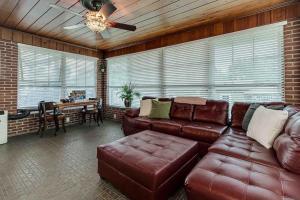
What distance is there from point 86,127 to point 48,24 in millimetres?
2783

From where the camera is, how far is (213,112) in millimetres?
3260

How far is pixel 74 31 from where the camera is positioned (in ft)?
13.2

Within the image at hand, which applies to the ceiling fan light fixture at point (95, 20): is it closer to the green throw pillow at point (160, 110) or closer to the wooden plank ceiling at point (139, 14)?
the wooden plank ceiling at point (139, 14)

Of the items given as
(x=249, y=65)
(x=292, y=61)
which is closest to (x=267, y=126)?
(x=292, y=61)

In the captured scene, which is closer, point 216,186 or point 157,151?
point 216,186

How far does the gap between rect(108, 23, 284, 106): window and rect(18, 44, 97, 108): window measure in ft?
5.90

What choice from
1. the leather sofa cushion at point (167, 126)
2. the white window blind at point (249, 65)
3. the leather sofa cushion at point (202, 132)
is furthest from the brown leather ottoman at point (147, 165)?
the white window blind at point (249, 65)

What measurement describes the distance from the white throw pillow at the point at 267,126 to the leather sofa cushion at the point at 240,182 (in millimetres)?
560

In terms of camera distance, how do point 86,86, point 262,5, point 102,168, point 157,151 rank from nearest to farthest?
point 157,151, point 102,168, point 262,5, point 86,86

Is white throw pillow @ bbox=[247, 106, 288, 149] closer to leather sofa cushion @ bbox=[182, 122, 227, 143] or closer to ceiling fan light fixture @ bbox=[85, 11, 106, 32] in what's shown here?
leather sofa cushion @ bbox=[182, 122, 227, 143]

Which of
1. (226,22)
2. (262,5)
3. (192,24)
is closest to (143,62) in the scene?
(192,24)

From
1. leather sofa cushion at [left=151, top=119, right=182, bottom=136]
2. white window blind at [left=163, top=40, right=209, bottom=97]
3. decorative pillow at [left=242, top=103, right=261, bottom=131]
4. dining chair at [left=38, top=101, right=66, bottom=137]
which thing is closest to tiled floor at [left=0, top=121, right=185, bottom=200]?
dining chair at [left=38, top=101, right=66, bottom=137]

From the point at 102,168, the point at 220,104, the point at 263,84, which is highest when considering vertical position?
the point at 263,84

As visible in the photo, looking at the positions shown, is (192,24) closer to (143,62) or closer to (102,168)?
(143,62)
